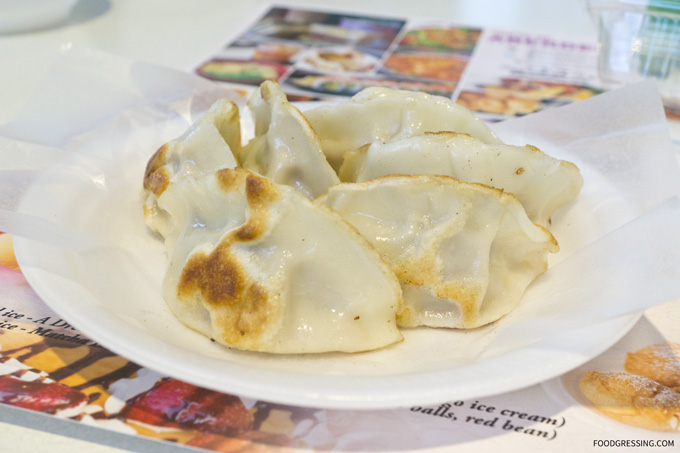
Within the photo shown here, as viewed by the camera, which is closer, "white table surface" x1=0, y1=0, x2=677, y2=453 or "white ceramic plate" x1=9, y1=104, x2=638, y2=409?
"white ceramic plate" x1=9, y1=104, x2=638, y2=409

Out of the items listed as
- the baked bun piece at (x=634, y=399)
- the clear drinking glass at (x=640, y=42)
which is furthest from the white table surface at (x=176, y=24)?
the baked bun piece at (x=634, y=399)

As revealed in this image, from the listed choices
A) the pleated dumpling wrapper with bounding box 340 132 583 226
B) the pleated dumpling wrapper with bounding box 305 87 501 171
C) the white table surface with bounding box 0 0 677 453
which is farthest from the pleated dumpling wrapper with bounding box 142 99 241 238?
the white table surface with bounding box 0 0 677 453

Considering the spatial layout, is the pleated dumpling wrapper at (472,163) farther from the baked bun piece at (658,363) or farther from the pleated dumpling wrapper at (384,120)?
the baked bun piece at (658,363)

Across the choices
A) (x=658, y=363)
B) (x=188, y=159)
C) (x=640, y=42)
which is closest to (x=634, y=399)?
(x=658, y=363)

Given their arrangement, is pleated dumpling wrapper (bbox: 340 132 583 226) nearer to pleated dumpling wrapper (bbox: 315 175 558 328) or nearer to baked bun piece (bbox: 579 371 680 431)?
pleated dumpling wrapper (bbox: 315 175 558 328)

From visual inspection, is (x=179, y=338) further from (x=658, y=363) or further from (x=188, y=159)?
(x=658, y=363)
